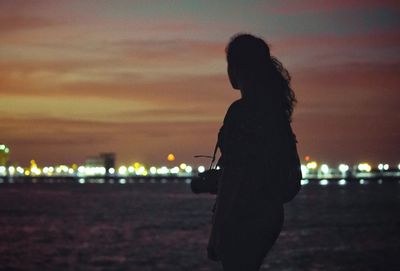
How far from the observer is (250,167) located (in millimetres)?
2664

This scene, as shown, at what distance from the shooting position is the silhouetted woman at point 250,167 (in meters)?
2.65

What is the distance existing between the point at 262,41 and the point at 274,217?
64 centimetres

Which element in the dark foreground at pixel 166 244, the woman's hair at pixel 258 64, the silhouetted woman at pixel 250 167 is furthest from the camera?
the dark foreground at pixel 166 244

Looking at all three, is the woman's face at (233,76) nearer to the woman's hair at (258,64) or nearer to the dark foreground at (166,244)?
the woman's hair at (258,64)

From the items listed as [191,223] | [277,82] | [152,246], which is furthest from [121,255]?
[277,82]

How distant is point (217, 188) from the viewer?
277cm

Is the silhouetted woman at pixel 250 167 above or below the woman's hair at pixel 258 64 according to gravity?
below

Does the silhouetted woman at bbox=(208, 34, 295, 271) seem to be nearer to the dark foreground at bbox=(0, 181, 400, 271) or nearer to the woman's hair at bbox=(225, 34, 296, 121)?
the woman's hair at bbox=(225, 34, 296, 121)

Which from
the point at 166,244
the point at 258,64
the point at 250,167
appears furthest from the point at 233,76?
the point at 166,244

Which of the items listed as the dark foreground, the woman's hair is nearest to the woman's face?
the woman's hair

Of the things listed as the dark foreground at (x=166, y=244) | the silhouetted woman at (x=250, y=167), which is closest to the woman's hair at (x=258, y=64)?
the silhouetted woman at (x=250, y=167)

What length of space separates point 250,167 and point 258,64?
1.35 feet

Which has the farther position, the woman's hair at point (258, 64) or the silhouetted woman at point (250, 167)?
the woman's hair at point (258, 64)

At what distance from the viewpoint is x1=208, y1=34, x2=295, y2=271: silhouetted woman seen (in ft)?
8.69
